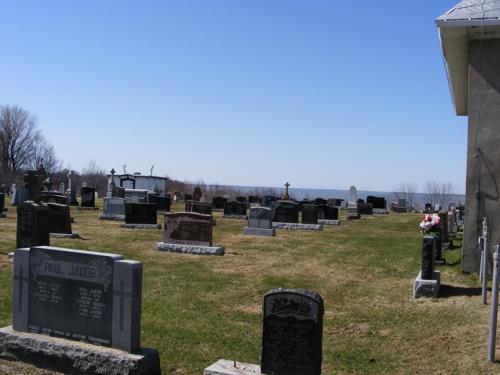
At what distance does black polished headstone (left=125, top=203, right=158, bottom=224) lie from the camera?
74.4ft

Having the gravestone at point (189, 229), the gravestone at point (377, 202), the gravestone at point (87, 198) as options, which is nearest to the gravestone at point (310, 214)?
the gravestone at point (189, 229)

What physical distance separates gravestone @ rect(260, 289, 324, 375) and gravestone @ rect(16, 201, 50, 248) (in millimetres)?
9724

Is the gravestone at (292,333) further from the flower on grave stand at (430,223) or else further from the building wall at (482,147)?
the building wall at (482,147)

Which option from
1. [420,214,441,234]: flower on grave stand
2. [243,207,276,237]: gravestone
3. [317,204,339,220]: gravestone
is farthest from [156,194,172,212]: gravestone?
[420,214,441,234]: flower on grave stand

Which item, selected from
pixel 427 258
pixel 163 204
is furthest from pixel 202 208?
pixel 427 258

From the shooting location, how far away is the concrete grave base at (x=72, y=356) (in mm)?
6145

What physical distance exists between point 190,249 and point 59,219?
5111 millimetres

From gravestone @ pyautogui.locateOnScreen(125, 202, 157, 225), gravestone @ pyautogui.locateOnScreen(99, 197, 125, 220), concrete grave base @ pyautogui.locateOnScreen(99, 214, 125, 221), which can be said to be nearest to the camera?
gravestone @ pyautogui.locateOnScreen(125, 202, 157, 225)

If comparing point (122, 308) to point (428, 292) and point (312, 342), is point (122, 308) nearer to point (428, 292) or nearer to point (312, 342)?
point (312, 342)

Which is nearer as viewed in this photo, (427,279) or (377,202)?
(427,279)

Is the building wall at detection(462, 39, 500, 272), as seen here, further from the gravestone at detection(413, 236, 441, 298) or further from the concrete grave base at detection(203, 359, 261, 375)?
the concrete grave base at detection(203, 359, 261, 375)

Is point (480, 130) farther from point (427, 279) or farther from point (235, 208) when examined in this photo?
point (235, 208)

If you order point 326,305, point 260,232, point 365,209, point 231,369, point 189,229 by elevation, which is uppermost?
point 365,209

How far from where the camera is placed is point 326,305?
34.1 feet
